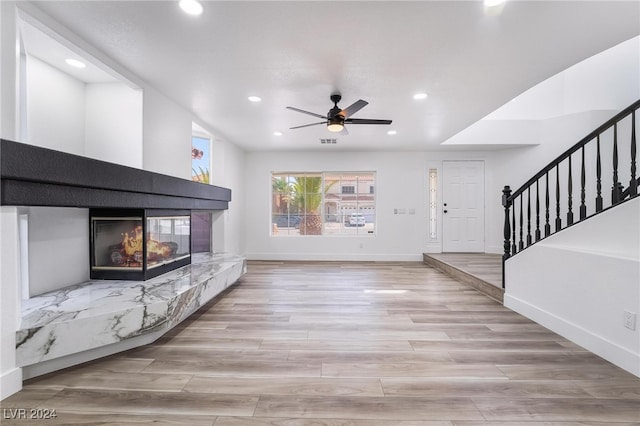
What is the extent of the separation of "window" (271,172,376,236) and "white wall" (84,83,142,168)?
3608 millimetres

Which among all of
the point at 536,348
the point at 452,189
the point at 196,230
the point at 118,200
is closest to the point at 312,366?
the point at 536,348

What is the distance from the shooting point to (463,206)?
6.06 metres

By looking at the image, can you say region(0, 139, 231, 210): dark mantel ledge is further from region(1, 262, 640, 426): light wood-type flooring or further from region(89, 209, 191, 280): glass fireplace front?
region(1, 262, 640, 426): light wood-type flooring

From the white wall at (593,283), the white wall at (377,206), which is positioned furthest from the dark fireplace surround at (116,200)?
the white wall at (593,283)

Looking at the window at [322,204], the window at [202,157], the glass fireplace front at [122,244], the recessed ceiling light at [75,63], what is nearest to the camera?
the recessed ceiling light at [75,63]

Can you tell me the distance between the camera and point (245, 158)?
629 cm

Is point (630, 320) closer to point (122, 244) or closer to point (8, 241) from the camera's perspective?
point (8, 241)

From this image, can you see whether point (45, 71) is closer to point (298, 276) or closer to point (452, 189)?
point (298, 276)

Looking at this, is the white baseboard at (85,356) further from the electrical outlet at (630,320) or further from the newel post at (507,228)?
the newel post at (507,228)

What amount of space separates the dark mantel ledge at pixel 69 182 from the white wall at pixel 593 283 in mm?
3909

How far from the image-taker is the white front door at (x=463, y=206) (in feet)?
19.8

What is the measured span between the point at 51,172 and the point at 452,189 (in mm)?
6394

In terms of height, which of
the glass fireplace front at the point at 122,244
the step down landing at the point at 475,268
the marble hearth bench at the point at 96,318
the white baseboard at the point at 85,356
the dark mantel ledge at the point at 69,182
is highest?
the dark mantel ledge at the point at 69,182

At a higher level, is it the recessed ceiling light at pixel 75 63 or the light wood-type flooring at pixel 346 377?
the recessed ceiling light at pixel 75 63
